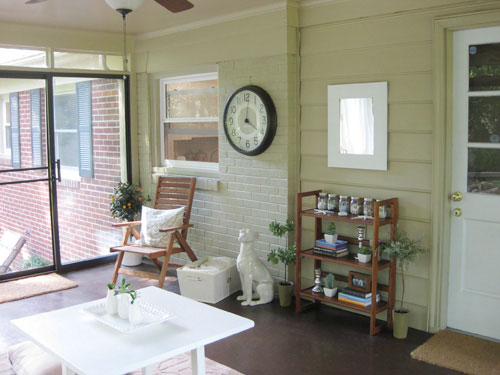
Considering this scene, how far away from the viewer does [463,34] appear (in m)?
3.68

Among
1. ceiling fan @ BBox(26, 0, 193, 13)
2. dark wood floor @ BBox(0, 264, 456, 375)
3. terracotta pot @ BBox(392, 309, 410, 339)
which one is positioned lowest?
dark wood floor @ BBox(0, 264, 456, 375)

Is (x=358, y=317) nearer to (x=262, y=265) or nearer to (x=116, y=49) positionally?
(x=262, y=265)

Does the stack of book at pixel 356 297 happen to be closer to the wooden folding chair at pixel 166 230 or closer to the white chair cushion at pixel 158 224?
the wooden folding chair at pixel 166 230

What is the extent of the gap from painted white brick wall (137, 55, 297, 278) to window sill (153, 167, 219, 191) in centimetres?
2

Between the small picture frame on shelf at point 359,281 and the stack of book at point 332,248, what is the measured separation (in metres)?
0.17

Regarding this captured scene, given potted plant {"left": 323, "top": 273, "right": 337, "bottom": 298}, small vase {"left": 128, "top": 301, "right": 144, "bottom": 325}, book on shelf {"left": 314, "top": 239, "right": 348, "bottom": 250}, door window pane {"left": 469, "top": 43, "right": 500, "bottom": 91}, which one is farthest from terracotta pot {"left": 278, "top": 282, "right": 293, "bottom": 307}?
door window pane {"left": 469, "top": 43, "right": 500, "bottom": 91}

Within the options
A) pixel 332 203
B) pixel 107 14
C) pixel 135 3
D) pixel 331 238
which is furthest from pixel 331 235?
pixel 107 14

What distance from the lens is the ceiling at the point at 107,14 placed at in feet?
14.7

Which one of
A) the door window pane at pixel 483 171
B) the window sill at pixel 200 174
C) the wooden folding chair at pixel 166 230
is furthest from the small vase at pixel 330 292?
the window sill at pixel 200 174

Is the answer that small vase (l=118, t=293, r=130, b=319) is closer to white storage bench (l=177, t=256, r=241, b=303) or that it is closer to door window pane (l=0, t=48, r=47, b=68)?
white storage bench (l=177, t=256, r=241, b=303)

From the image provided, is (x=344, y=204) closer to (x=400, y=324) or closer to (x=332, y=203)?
(x=332, y=203)

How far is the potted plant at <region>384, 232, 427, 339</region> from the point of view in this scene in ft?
12.5

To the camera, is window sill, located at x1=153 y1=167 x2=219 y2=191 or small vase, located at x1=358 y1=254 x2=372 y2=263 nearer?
small vase, located at x1=358 y1=254 x2=372 y2=263

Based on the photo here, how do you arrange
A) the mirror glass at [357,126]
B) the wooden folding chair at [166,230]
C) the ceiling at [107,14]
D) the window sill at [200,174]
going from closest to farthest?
the mirror glass at [357,126] → the ceiling at [107,14] → the wooden folding chair at [166,230] → the window sill at [200,174]
